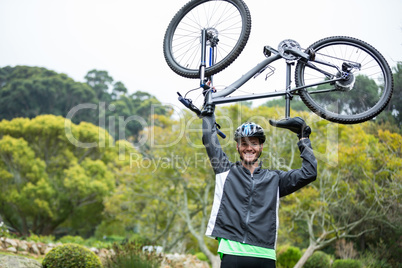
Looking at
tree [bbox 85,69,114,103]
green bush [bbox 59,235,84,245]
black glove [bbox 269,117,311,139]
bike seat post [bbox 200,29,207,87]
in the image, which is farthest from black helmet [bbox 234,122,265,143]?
tree [bbox 85,69,114,103]

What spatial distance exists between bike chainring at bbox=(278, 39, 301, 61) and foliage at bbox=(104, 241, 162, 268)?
528cm

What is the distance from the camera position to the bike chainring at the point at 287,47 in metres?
3.44

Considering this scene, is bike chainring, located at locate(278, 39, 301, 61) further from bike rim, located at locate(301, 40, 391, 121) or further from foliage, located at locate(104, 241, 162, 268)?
foliage, located at locate(104, 241, 162, 268)

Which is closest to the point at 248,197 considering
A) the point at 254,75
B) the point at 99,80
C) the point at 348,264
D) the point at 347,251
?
the point at 254,75

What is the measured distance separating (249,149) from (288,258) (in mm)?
11632

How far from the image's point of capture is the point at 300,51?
11.3 feet

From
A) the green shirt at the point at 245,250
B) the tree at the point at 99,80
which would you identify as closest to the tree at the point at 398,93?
the green shirt at the point at 245,250

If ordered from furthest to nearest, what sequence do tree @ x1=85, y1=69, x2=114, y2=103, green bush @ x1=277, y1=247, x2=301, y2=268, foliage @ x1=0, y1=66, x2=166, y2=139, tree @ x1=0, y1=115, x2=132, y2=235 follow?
tree @ x1=85, y1=69, x2=114, y2=103 < foliage @ x1=0, y1=66, x2=166, y2=139 < tree @ x1=0, y1=115, x2=132, y2=235 < green bush @ x1=277, y1=247, x2=301, y2=268

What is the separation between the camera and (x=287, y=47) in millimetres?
3443

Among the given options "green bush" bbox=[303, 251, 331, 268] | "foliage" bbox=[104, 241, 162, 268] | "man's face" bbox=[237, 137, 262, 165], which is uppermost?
"man's face" bbox=[237, 137, 262, 165]

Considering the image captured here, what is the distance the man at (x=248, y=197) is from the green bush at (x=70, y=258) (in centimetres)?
478

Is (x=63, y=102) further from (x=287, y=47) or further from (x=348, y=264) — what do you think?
(x=287, y=47)

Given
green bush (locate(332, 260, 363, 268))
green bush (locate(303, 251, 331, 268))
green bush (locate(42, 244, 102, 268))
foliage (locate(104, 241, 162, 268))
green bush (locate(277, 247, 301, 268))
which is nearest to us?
green bush (locate(42, 244, 102, 268))

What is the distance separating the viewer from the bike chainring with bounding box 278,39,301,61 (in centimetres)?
344
